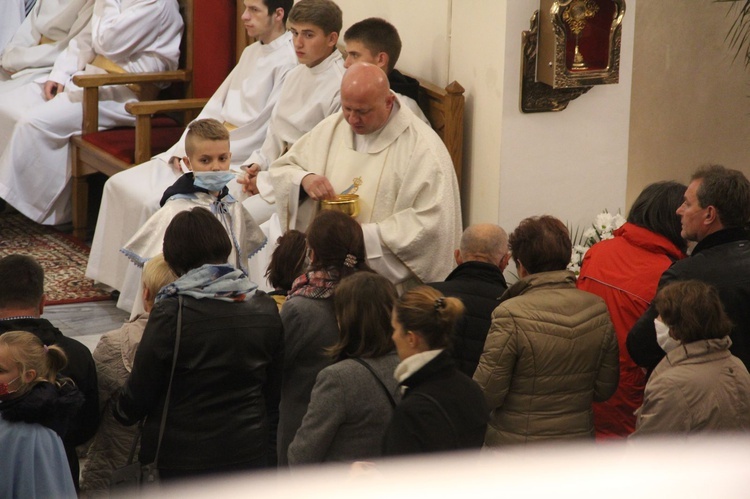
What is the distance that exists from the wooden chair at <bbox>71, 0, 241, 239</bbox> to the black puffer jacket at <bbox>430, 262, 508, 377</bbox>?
4032 mm

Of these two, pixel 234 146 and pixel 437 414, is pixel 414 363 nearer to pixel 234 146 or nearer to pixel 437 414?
pixel 437 414

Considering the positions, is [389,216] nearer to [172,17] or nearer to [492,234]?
[492,234]

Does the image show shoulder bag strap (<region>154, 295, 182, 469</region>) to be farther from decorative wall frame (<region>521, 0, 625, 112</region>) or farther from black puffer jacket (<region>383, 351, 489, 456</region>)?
decorative wall frame (<region>521, 0, 625, 112</region>)

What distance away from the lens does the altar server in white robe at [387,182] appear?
13.5ft

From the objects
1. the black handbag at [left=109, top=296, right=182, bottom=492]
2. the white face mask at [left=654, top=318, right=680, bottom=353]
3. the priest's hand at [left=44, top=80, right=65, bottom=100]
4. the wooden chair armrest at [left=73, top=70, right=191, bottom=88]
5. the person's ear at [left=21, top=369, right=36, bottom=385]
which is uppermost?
the wooden chair armrest at [left=73, top=70, right=191, bottom=88]

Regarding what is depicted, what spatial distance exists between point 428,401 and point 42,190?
5.69 metres

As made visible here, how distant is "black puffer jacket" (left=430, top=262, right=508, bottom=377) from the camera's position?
307 cm

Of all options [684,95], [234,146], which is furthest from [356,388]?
[684,95]

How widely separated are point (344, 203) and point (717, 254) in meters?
1.64

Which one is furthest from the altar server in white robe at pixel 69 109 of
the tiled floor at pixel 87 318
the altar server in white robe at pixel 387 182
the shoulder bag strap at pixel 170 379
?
the shoulder bag strap at pixel 170 379

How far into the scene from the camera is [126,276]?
5.83 metres

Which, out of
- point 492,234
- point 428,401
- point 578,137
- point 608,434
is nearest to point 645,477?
point 428,401

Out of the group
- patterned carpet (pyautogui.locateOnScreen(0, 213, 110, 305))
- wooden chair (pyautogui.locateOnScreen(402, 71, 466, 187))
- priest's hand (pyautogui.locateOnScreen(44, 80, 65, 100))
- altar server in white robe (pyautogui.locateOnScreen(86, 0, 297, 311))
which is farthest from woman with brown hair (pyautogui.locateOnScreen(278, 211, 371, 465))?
priest's hand (pyautogui.locateOnScreen(44, 80, 65, 100))

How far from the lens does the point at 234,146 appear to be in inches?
241
